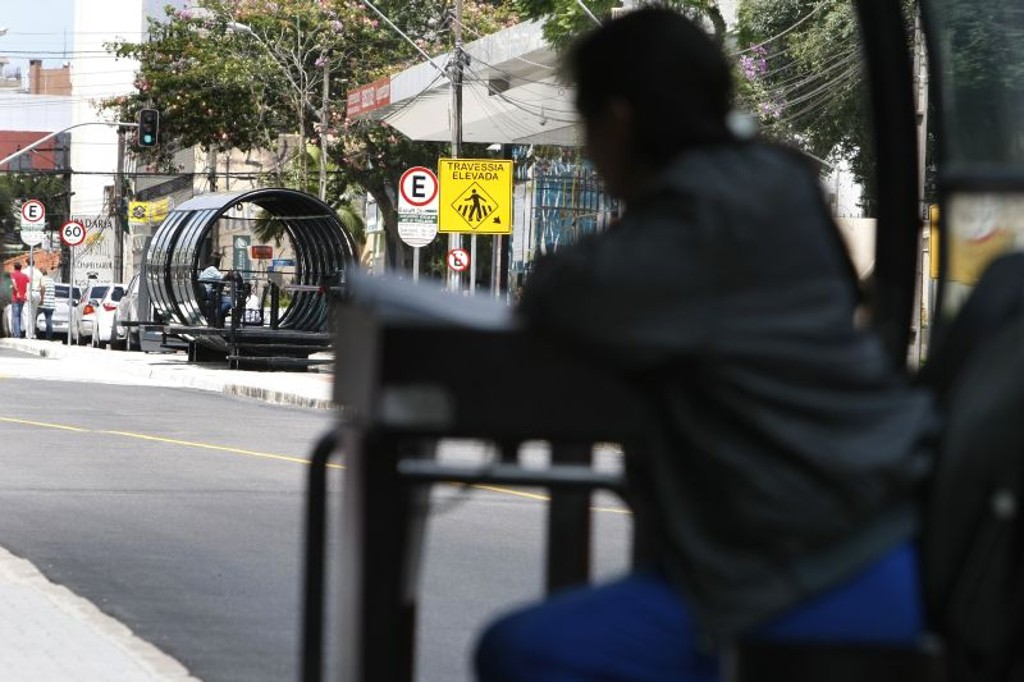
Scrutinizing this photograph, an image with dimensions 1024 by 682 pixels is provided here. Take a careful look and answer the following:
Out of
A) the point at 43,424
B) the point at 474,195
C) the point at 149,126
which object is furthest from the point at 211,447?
the point at 149,126

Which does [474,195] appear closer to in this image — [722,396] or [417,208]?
[417,208]

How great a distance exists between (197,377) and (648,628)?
25.3m

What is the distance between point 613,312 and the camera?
2623 millimetres

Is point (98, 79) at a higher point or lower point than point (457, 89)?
higher

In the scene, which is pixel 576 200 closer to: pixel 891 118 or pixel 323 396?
pixel 323 396

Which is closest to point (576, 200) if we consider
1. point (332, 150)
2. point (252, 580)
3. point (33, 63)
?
point (332, 150)

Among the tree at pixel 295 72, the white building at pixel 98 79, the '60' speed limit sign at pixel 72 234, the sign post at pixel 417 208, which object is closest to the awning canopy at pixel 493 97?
the tree at pixel 295 72

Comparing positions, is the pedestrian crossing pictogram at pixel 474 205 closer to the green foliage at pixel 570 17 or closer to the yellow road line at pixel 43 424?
the green foliage at pixel 570 17

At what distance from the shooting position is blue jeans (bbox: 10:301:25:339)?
48.3m

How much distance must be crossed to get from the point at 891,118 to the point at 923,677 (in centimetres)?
128

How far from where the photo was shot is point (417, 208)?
91.3 feet

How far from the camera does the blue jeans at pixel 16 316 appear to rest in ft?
158

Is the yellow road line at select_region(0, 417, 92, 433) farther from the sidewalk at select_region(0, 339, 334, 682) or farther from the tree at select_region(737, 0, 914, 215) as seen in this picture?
the tree at select_region(737, 0, 914, 215)

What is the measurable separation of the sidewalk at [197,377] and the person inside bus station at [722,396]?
19.7 metres
